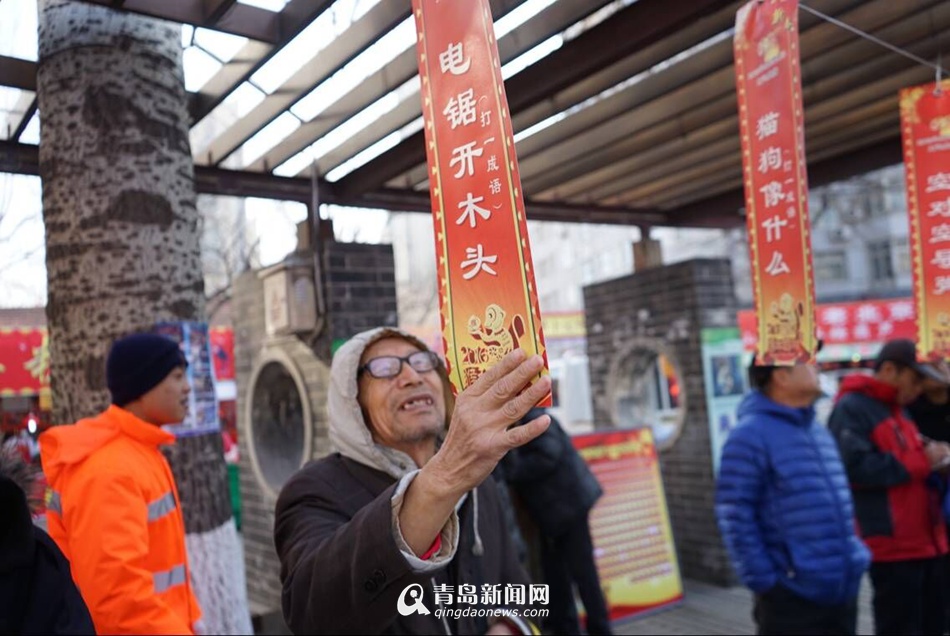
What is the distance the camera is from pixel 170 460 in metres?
3.03

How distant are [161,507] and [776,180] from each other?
2272mm

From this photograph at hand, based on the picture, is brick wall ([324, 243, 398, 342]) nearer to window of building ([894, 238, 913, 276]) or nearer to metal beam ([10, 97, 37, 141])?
metal beam ([10, 97, 37, 141])

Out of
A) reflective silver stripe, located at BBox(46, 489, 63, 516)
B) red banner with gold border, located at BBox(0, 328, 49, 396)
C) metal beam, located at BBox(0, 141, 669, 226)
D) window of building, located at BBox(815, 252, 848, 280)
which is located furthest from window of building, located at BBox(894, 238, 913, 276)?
reflective silver stripe, located at BBox(46, 489, 63, 516)

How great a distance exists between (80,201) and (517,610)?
7.55 feet

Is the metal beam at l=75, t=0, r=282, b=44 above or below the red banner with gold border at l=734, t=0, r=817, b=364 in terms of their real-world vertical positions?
above

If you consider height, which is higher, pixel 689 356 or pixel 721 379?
pixel 689 356

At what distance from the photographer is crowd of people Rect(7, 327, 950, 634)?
1.29 meters

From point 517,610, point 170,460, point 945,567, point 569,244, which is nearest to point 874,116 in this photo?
point 945,567

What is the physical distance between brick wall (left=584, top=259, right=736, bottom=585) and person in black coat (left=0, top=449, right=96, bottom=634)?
5391mm

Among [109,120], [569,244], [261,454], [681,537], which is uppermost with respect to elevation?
[569,244]

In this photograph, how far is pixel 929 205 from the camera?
2898 millimetres

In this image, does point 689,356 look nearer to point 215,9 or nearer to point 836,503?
point 836,503

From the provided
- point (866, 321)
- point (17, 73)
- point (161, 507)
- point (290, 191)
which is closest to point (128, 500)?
point (161, 507)

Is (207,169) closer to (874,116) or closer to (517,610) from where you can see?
(517,610)
